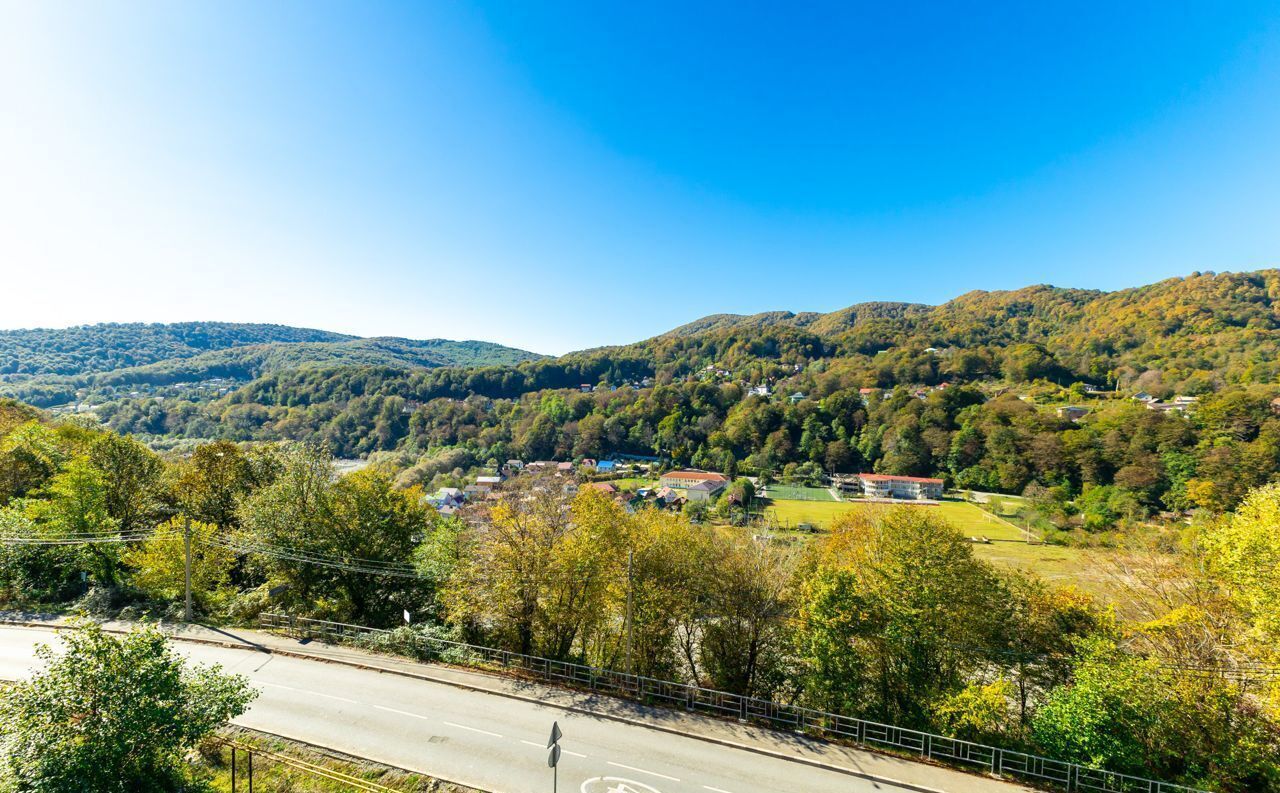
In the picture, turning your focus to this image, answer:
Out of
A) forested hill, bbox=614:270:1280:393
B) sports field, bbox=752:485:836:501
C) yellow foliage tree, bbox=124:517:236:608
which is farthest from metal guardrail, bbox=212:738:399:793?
forested hill, bbox=614:270:1280:393

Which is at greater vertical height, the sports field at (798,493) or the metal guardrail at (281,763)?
the metal guardrail at (281,763)

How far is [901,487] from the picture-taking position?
281ft

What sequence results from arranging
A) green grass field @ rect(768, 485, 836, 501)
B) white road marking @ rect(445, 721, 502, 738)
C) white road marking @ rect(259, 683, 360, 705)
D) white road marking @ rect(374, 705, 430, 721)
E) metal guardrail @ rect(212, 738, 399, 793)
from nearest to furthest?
metal guardrail @ rect(212, 738, 399, 793) → white road marking @ rect(445, 721, 502, 738) → white road marking @ rect(374, 705, 430, 721) → white road marking @ rect(259, 683, 360, 705) → green grass field @ rect(768, 485, 836, 501)

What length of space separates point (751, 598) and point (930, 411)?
9975cm

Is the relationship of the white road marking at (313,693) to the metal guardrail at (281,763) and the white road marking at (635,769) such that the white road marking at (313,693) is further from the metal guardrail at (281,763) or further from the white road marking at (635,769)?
the white road marking at (635,769)

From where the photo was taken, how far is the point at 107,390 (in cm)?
14150

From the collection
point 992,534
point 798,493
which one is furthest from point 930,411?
point 992,534

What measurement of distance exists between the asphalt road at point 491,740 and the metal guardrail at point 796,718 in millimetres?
1290

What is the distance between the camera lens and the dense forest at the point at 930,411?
222ft

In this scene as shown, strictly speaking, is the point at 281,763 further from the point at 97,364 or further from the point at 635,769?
the point at 97,364

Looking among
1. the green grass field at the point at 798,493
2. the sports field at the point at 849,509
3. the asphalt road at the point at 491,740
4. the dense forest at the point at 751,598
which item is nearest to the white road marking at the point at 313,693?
the asphalt road at the point at 491,740

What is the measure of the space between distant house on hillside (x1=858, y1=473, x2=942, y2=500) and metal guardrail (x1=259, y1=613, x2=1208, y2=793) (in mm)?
75676

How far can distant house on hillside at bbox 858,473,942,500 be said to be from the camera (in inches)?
3263

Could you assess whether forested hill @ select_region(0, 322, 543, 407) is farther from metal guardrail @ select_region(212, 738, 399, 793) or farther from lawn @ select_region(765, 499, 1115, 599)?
metal guardrail @ select_region(212, 738, 399, 793)
